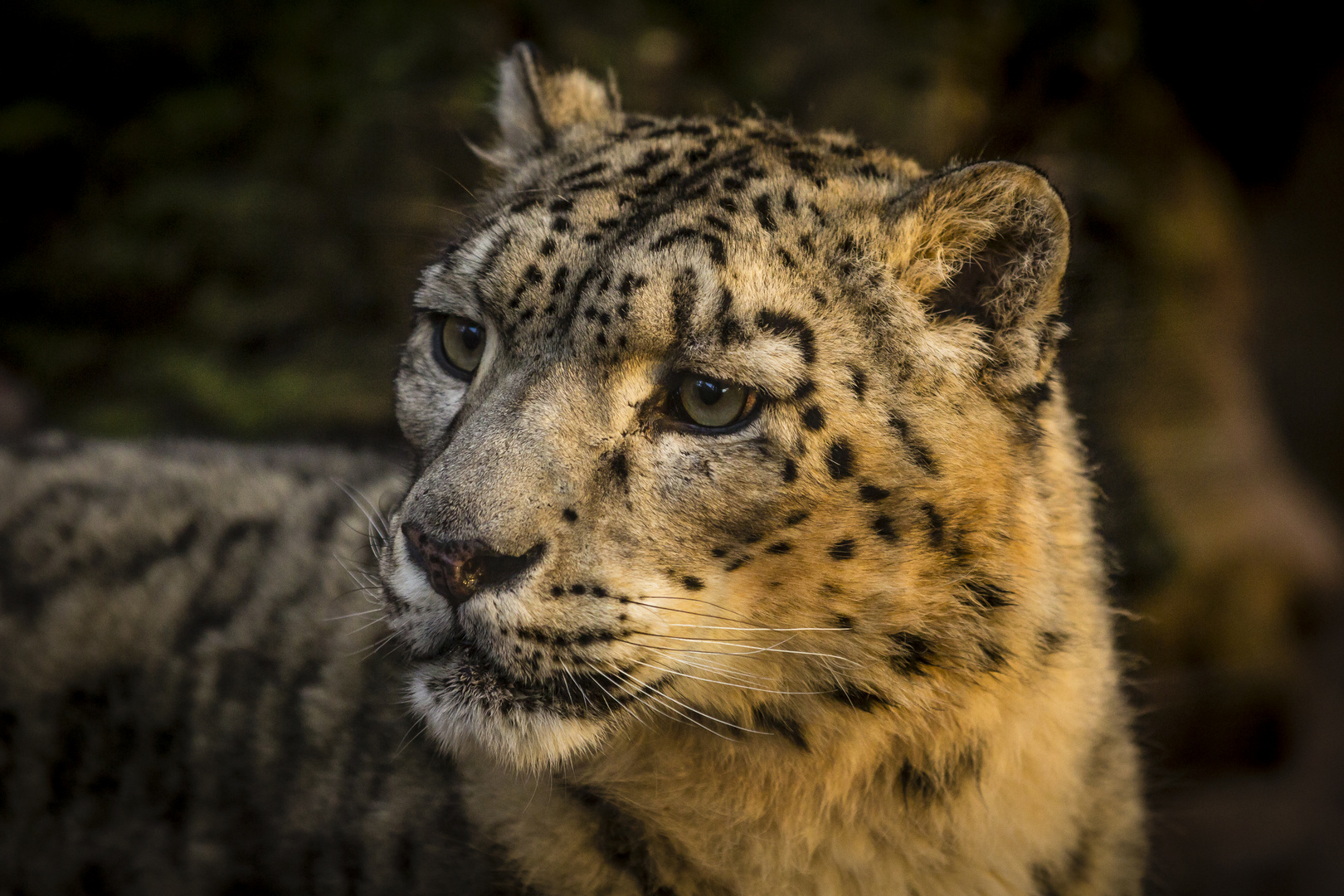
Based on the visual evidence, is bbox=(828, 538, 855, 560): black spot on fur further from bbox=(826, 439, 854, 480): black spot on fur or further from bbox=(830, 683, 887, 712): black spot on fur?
bbox=(830, 683, 887, 712): black spot on fur

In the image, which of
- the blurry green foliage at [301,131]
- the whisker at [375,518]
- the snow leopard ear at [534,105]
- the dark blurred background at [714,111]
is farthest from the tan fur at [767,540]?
the blurry green foliage at [301,131]

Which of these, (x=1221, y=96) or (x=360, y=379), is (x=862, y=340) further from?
(x=1221, y=96)

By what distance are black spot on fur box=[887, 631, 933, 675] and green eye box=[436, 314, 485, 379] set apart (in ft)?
4.43

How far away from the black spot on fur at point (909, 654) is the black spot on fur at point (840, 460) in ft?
1.41

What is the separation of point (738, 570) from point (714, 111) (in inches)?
196

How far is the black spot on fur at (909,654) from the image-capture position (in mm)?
2736

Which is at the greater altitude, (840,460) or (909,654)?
(840,460)

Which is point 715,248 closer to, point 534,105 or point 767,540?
Answer: point 767,540

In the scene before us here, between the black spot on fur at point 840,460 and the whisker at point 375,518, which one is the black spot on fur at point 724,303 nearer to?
the black spot on fur at point 840,460

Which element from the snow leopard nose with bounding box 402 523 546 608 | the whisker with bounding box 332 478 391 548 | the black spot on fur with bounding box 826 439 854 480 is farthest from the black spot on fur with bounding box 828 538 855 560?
the whisker with bounding box 332 478 391 548

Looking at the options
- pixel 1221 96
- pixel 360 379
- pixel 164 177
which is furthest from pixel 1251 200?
pixel 164 177

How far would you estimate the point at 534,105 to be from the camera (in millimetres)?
3748

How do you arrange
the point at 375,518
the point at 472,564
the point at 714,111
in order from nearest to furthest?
the point at 472,564 < the point at 375,518 < the point at 714,111

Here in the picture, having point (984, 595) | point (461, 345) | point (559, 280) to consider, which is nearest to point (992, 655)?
point (984, 595)
